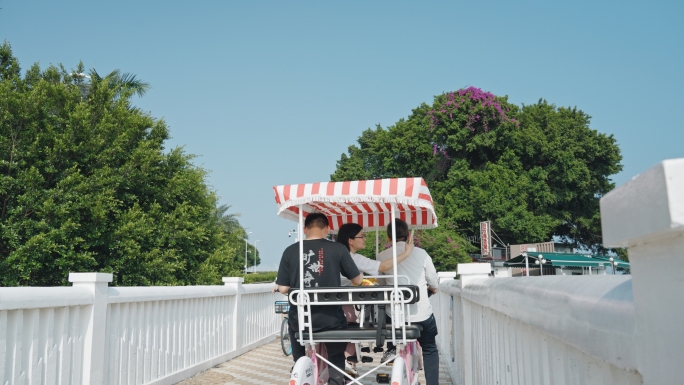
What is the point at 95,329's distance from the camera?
5.61 m

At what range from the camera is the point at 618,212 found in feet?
3.49

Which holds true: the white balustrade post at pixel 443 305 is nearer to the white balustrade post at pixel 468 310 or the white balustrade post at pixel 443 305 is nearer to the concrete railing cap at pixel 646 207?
the white balustrade post at pixel 468 310

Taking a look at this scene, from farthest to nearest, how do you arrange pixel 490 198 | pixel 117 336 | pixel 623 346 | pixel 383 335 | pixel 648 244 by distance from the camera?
pixel 490 198, pixel 117 336, pixel 383 335, pixel 623 346, pixel 648 244

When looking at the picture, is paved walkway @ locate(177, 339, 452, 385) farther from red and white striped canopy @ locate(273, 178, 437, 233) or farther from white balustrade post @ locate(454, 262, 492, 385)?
red and white striped canopy @ locate(273, 178, 437, 233)

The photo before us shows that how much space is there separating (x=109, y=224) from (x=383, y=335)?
14.4 meters

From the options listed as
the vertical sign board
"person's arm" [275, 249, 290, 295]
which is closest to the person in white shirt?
"person's arm" [275, 249, 290, 295]

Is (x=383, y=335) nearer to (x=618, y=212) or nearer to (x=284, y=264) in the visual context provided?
(x=284, y=264)

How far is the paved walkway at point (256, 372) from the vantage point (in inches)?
336

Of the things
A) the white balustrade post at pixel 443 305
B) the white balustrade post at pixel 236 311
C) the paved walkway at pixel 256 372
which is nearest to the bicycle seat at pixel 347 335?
the paved walkway at pixel 256 372

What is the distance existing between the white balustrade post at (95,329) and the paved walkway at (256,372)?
244 centimetres

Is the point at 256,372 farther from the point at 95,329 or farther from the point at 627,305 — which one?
the point at 627,305

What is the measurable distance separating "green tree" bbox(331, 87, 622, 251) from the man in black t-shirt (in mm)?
35708

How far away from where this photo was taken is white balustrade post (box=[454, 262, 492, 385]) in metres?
5.76

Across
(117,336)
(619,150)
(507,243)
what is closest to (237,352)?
(117,336)
